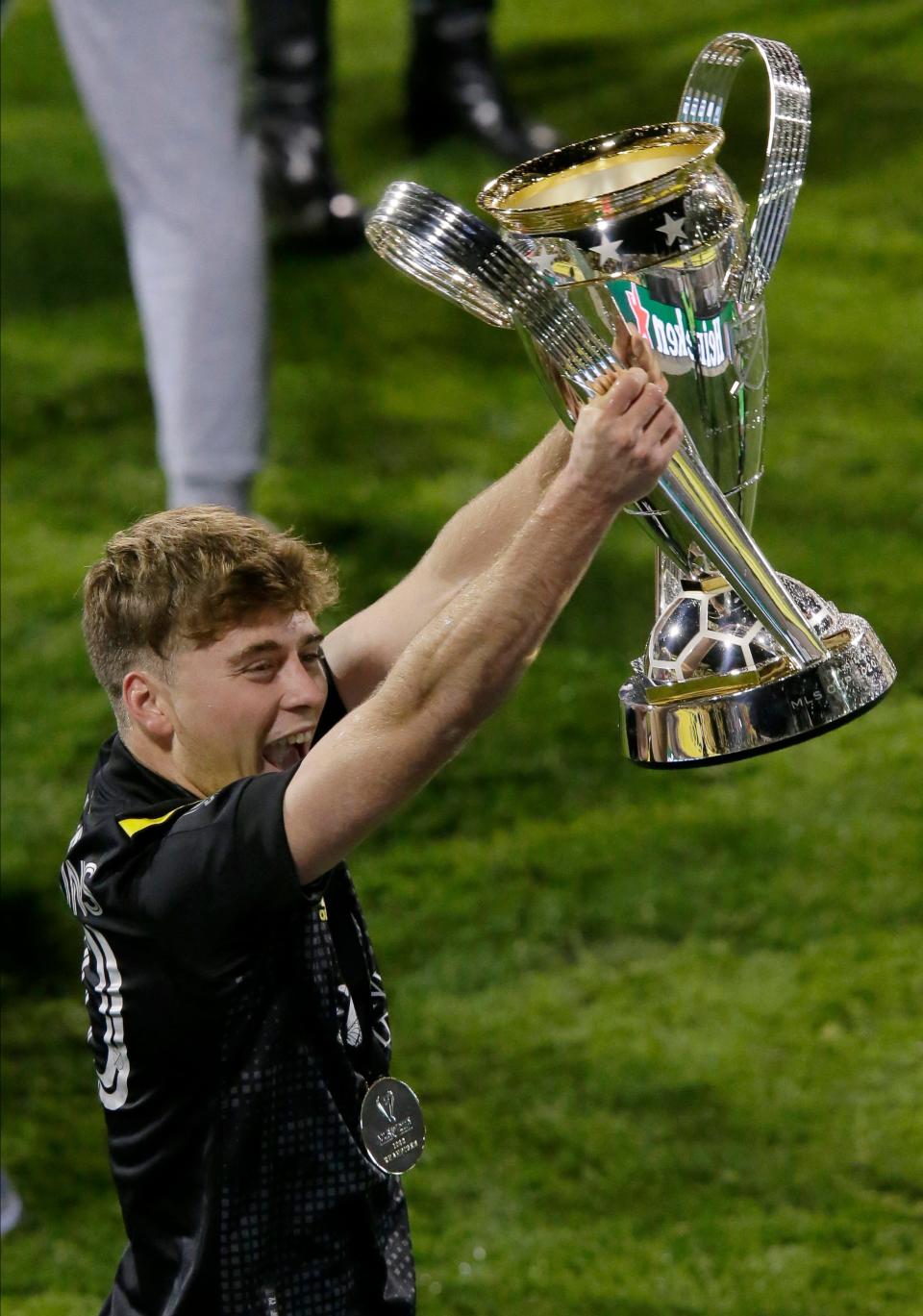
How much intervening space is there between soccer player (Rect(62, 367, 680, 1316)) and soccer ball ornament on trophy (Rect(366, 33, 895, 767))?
0.58 ft

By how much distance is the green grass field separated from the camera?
2.80m

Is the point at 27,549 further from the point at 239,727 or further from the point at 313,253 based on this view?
the point at 239,727

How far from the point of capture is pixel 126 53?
342 centimetres

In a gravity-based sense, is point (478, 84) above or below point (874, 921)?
above

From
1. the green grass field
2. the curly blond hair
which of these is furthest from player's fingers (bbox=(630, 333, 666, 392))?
the green grass field

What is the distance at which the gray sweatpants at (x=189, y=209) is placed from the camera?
3428 mm

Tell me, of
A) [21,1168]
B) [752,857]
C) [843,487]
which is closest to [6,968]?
[21,1168]

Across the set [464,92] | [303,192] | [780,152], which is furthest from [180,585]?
[464,92]

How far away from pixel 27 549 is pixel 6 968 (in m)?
1.17

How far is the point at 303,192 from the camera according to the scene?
4.88m

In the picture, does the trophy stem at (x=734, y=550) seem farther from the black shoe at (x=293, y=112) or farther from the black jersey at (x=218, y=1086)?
the black shoe at (x=293, y=112)

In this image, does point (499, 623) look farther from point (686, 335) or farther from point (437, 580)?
point (437, 580)

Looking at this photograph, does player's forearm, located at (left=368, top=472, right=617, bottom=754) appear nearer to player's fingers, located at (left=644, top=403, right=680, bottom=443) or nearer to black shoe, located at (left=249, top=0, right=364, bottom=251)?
player's fingers, located at (left=644, top=403, right=680, bottom=443)

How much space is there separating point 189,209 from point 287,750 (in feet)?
6.77
